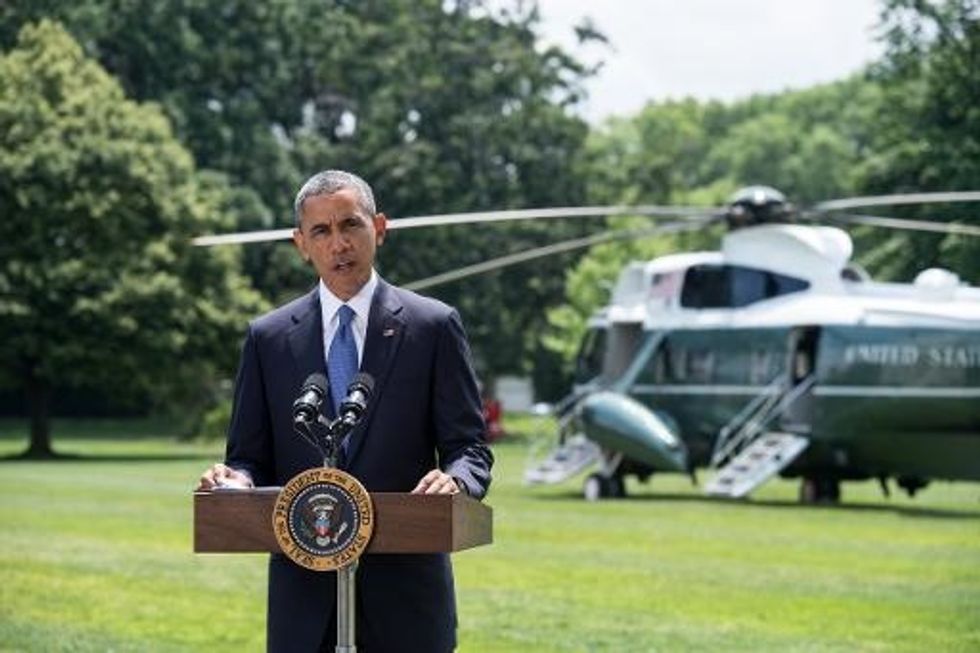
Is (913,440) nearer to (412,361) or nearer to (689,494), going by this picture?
(689,494)

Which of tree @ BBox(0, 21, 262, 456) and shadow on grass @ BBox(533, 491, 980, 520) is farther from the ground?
tree @ BBox(0, 21, 262, 456)

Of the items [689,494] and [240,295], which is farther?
[240,295]

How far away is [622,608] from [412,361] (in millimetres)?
10359

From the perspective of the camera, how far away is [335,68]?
3155 inches

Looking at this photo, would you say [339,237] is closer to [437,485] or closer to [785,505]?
[437,485]

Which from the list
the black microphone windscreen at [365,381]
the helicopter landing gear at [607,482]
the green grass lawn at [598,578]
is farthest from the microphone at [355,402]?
the helicopter landing gear at [607,482]

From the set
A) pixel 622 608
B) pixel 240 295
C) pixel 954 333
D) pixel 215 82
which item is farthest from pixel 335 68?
pixel 622 608

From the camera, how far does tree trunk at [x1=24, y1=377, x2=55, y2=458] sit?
53.5 m

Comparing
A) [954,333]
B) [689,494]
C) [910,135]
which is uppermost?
[910,135]

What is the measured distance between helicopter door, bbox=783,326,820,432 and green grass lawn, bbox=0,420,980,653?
49.5 inches

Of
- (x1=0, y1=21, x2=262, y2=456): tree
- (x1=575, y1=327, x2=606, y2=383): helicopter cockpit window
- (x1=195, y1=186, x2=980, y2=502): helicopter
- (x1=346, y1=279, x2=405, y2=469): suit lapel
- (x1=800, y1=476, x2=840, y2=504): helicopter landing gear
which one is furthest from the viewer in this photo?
(x1=0, y1=21, x2=262, y2=456): tree

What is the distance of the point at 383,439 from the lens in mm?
6086

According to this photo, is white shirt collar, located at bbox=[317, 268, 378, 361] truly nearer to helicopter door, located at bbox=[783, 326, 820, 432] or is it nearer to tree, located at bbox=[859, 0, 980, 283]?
helicopter door, located at bbox=[783, 326, 820, 432]

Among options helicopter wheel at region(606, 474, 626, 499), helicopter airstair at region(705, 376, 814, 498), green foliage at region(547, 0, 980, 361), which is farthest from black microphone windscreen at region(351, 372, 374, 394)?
green foliage at region(547, 0, 980, 361)
